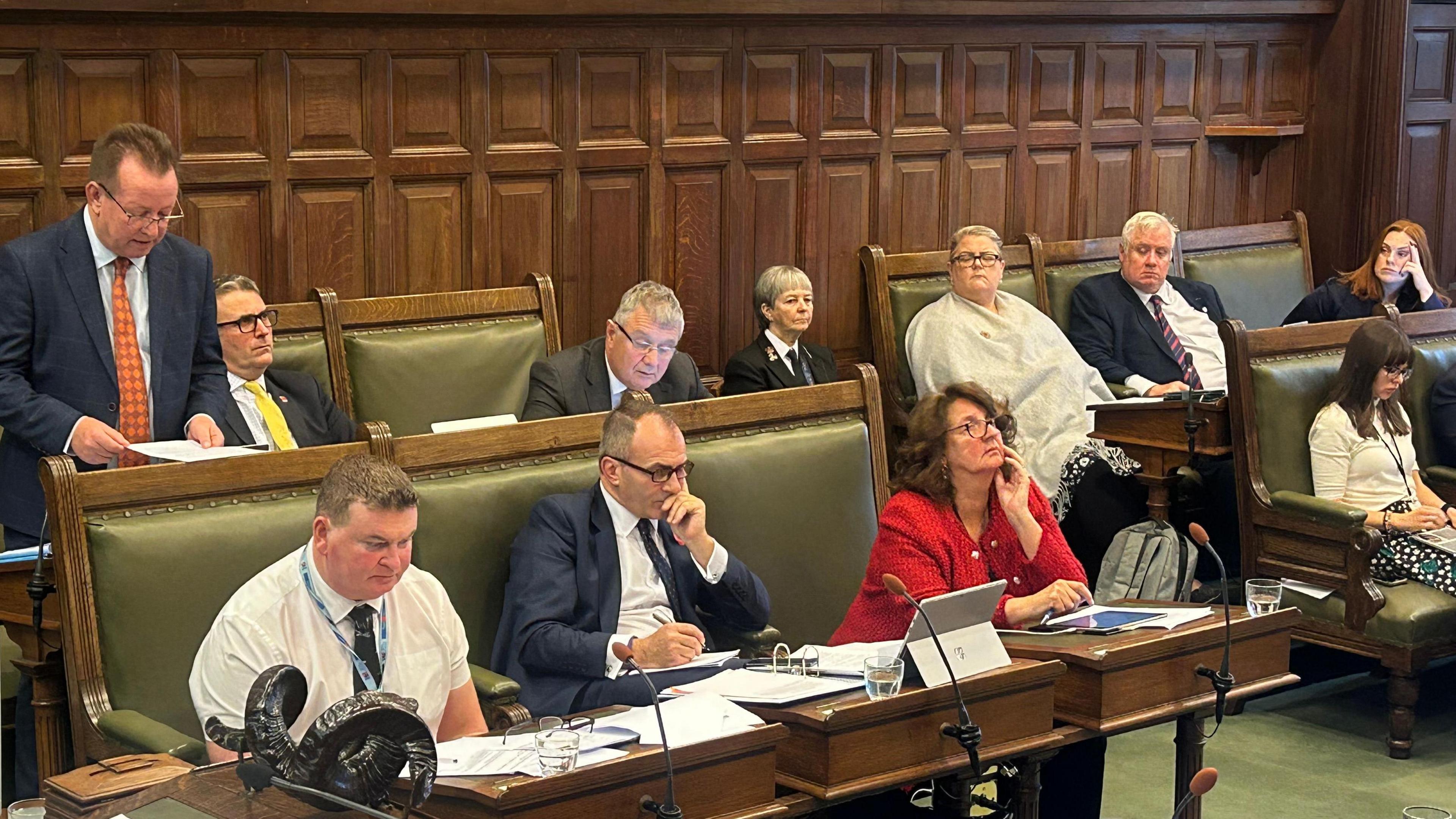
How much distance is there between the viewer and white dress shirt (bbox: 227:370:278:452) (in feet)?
13.6

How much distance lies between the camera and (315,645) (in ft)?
8.82

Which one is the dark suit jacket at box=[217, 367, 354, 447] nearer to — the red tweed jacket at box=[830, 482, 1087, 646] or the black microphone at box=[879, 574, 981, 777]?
the red tweed jacket at box=[830, 482, 1087, 646]

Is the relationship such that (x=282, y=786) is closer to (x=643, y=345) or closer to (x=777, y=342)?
(x=643, y=345)

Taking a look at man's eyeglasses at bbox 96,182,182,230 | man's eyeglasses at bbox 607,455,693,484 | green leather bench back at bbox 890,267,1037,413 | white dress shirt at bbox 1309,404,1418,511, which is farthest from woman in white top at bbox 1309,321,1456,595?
man's eyeglasses at bbox 96,182,182,230

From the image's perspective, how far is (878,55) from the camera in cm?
591

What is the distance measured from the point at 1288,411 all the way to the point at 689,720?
2.92 m

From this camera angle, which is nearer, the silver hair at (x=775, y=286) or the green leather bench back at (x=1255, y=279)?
the silver hair at (x=775, y=286)

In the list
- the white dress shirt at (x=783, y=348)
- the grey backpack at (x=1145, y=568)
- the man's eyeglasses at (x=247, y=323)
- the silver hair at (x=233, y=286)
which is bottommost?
the grey backpack at (x=1145, y=568)

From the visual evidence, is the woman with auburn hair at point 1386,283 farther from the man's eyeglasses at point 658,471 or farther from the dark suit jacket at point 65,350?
the dark suit jacket at point 65,350

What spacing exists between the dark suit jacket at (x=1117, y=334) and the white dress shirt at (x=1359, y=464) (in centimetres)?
103

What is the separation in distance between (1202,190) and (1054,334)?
1.49 m

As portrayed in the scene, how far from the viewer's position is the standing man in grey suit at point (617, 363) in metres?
4.57

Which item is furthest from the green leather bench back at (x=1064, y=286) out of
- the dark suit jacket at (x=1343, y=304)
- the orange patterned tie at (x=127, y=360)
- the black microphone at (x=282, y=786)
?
the black microphone at (x=282, y=786)

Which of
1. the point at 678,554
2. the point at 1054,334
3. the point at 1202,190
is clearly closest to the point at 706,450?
the point at 678,554
